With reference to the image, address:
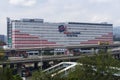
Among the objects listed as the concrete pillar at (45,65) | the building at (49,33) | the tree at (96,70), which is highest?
the building at (49,33)

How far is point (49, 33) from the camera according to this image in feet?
590

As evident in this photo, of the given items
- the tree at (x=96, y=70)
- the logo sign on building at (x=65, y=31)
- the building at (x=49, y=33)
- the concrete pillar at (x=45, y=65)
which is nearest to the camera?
the tree at (x=96, y=70)

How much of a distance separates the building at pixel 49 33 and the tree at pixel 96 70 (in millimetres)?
114701

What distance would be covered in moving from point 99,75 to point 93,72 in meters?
1.31

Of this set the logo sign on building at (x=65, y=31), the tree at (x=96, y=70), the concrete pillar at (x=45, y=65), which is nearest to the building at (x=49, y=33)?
the logo sign on building at (x=65, y=31)

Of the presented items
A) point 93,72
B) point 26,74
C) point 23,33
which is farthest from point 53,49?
point 93,72

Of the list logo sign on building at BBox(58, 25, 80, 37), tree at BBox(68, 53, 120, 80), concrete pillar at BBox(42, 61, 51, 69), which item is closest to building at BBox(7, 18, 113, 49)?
logo sign on building at BBox(58, 25, 80, 37)

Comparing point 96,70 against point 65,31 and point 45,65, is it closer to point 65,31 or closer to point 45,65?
point 45,65

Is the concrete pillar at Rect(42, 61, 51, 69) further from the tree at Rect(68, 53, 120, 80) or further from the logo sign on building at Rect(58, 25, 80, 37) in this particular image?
the logo sign on building at Rect(58, 25, 80, 37)

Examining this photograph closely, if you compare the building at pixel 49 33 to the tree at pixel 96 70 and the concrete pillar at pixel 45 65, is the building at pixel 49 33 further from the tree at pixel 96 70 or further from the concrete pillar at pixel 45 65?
the tree at pixel 96 70

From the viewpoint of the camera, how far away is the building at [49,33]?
168 metres

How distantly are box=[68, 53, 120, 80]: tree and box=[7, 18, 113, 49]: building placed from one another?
11470 cm

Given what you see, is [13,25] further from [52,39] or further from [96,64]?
[96,64]

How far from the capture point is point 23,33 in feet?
554
